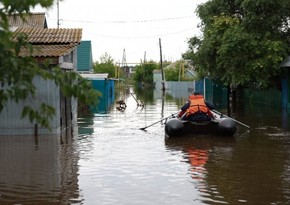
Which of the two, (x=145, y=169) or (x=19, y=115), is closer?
(x=145, y=169)

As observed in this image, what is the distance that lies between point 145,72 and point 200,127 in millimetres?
91379

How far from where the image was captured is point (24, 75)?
3180 millimetres

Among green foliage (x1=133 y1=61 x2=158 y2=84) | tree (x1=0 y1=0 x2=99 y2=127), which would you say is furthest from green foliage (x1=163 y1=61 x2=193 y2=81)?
tree (x1=0 y1=0 x2=99 y2=127)

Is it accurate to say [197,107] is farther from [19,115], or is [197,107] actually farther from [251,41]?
[251,41]

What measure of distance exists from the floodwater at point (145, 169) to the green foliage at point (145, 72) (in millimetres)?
86973

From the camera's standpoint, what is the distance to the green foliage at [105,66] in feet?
290

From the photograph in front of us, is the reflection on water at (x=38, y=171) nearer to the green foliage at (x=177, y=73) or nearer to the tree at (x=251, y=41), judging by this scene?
the tree at (x=251, y=41)

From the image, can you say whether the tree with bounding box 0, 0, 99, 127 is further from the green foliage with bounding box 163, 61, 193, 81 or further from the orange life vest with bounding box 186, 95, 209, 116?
the green foliage with bounding box 163, 61, 193, 81

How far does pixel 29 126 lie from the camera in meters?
15.8

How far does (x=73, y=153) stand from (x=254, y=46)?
1499 centimetres

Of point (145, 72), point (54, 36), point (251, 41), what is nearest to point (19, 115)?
point (54, 36)

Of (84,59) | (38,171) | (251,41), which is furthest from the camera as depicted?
(84,59)

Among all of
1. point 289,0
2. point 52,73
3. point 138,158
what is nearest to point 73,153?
point 138,158

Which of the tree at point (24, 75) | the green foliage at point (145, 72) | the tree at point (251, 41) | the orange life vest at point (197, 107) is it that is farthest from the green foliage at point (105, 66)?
the tree at point (24, 75)
